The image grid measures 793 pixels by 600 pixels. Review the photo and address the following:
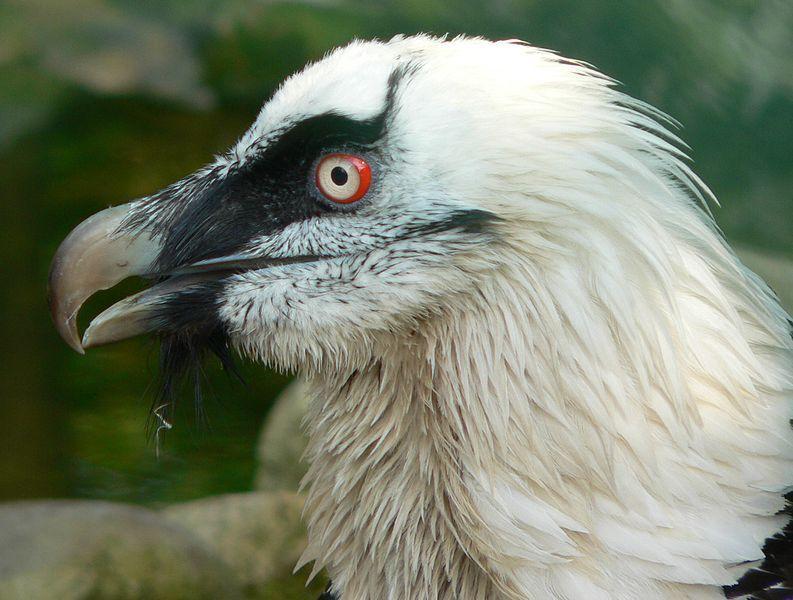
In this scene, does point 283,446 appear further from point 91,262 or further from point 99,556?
point 91,262

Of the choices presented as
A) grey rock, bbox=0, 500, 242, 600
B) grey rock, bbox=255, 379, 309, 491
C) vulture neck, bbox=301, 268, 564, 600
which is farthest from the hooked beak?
grey rock, bbox=255, 379, 309, 491

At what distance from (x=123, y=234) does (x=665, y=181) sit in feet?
3.50

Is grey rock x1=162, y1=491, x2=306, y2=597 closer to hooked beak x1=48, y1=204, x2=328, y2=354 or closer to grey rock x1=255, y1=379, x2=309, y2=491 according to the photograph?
grey rock x1=255, y1=379, x2=309, y2=491

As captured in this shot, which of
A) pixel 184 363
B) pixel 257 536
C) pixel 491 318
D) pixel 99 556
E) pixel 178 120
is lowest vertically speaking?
pixel 99 556

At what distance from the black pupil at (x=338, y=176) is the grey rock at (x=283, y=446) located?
2.73 metres

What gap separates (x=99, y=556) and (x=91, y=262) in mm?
1956

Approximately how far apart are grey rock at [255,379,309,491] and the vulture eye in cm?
272

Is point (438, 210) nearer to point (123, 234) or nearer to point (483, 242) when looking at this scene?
point (483, 242)

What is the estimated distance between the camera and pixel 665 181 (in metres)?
1.87

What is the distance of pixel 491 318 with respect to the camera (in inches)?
68.2

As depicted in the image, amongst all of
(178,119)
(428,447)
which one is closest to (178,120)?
(178,119)

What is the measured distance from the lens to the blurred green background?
3.23m

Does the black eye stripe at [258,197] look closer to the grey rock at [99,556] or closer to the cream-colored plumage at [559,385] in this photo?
the cream-colored plumage at [559,385]

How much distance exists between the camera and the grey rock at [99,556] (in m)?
3.42
